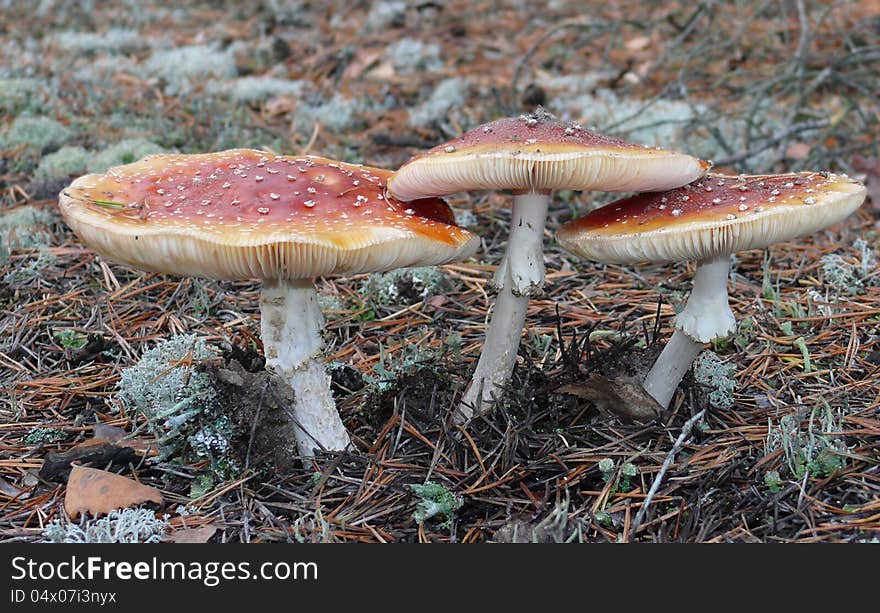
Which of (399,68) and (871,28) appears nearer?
(871,28)

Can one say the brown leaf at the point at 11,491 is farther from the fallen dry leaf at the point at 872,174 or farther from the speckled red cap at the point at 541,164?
the fallen dry leaf at the point at 872,174

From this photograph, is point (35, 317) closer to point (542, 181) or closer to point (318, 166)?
point (318, 166)

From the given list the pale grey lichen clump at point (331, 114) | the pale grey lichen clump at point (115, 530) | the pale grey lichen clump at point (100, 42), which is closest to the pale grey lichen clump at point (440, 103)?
the pale grey lichen clump at point (331, 114)

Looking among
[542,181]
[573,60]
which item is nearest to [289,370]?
[542,181]

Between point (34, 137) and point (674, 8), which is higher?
point (674, 8)

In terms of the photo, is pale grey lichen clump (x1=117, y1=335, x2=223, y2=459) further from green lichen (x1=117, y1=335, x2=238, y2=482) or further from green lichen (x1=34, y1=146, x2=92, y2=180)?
green lichen (x1=34, y1=146, x2=92, y2=180)

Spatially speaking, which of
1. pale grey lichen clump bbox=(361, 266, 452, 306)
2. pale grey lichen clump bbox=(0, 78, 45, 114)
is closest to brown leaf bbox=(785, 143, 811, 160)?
pale grey lichen clump bbox=(361, 266, 452, 306)

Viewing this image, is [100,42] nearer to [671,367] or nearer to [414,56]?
[414,56]
